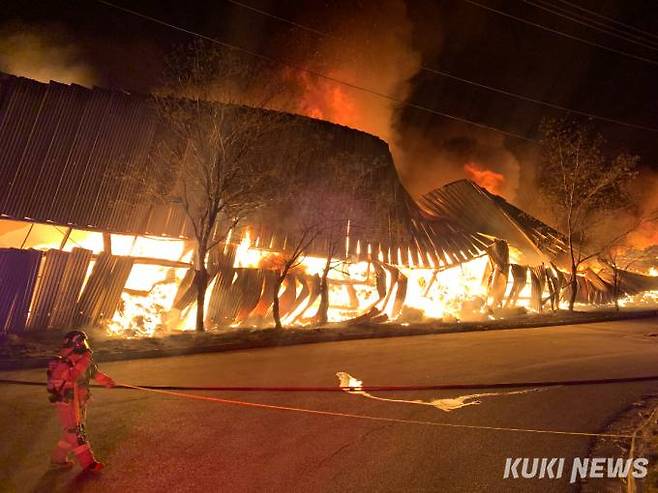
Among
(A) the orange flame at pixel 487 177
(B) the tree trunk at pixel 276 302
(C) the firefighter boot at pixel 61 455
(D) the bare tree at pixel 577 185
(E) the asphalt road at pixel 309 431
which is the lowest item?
(C) the firefighter boot at pixel 61 455

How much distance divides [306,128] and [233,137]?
20.2 feet

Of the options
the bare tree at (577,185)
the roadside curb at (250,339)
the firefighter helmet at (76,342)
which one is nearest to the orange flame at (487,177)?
the bare tree at (577,185)

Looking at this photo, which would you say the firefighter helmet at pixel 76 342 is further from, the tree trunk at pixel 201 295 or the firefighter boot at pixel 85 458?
the tree trunk at pixel 201 295

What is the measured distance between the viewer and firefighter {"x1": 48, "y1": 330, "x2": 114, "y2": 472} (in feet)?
13.4

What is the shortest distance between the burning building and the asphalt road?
4426 millimetres

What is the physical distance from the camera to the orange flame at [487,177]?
45125mm

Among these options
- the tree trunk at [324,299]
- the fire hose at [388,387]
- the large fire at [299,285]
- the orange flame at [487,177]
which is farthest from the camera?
the orange flame at [487,177]

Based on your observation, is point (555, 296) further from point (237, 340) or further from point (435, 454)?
point (435, 454)

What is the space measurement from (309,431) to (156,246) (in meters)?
11.5

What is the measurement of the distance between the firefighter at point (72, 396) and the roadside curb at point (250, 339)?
5509mm

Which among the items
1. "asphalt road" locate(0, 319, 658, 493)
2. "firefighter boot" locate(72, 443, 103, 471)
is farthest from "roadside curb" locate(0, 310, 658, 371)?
"firefighter boot" locate(72, 443, 103, 471)

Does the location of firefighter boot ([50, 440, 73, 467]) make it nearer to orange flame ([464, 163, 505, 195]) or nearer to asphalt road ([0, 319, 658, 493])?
asphalt road ([0, 319, 658, 493])

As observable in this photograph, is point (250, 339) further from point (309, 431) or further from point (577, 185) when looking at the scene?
point (577, 185)

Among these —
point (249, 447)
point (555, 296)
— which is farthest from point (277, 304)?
point (555, 296)
